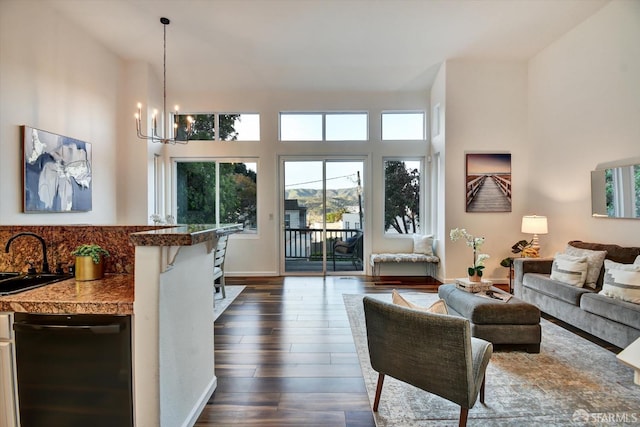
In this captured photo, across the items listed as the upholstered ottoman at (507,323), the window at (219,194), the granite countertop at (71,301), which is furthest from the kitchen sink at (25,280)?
the window at (219,194)

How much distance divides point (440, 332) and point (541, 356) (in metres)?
1.84

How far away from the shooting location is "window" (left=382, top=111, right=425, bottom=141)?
6.18m

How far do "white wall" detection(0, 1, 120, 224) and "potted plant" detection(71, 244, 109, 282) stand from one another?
242 centimetres

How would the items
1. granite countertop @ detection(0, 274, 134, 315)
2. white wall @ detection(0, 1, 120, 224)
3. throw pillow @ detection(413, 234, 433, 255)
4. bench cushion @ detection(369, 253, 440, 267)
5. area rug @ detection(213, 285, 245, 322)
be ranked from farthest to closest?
throw pillow @ detection(413, 234, 433, 255), bench cushion @ detection(369, 253, 440, 267), area rug @ detection(213, 285, 245, 322), white wall @ detection(0, 1, 120, 224), granite countertop @ detection(0, 274, 134, 315)

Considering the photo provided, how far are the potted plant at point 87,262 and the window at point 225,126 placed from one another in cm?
456

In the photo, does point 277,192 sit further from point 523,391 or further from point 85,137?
point 523,391

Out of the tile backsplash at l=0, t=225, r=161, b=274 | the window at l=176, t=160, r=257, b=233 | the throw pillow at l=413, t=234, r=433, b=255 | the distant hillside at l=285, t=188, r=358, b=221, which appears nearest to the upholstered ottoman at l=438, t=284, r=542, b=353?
the tile backsplash at l=0, t=225, r=161, b=274

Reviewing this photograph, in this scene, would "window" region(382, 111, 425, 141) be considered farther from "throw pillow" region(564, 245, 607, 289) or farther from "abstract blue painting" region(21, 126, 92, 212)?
"abstract blue painting" region(21, 126, 92, 212)

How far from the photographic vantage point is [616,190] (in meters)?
3.80

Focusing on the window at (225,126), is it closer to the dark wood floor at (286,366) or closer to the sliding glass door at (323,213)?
the sliding glass door at (323,213)

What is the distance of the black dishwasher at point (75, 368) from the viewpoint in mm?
1508

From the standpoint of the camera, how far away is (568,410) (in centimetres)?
207

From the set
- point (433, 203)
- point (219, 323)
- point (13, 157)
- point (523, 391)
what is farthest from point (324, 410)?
point (433, 203)

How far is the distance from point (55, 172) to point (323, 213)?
13.4ft
